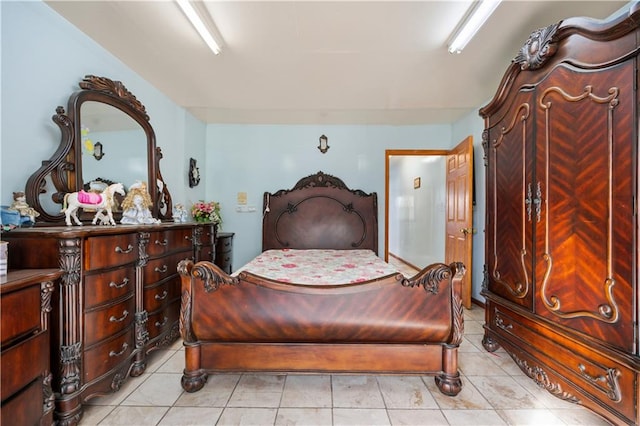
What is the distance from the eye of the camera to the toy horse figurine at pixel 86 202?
5.86 feet

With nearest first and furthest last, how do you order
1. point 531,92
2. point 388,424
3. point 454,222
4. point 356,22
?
point 388,424 < point 531,92 < point 356,22 < point 454,222

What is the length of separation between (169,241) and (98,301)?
2.45 feet

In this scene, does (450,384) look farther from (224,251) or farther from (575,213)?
(224,251)

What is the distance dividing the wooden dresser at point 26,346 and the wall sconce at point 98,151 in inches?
45.8

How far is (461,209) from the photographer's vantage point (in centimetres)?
335

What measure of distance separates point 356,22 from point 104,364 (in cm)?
285

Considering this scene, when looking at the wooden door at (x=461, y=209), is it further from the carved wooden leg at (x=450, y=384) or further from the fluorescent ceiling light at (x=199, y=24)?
the fluorescent ceiling light at (x=199, y=24)

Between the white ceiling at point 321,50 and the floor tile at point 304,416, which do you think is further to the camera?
the white ceiling at point 321,50

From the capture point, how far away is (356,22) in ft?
6.37

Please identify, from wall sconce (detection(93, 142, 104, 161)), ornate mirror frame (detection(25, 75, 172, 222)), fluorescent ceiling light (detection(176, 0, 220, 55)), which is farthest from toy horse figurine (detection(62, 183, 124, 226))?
fluorescent ceiling light (detection(176, 0, 220, 55))

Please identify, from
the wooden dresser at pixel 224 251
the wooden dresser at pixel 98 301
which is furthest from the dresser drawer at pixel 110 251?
the wooden dresser at pixel 224 251

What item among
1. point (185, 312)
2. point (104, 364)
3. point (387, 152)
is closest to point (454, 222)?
point (387, 152)

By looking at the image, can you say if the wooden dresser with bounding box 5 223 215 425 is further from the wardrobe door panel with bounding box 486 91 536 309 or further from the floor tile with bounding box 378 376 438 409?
the wardrobe door panel with bounding box 486 91 536 309

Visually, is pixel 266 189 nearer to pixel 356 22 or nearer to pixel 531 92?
pixel 356 22
